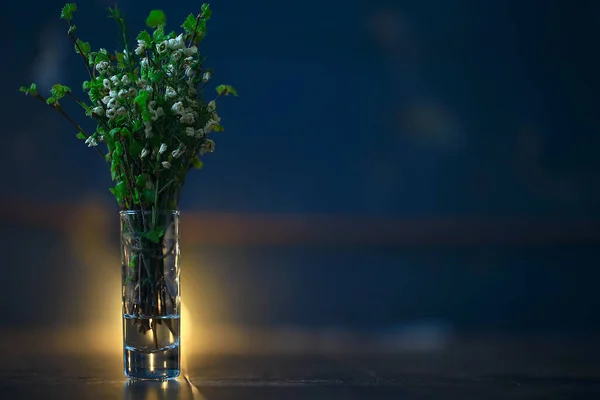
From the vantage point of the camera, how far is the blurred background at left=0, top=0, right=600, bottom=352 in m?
1.63

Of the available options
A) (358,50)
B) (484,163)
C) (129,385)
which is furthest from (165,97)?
(484,163)

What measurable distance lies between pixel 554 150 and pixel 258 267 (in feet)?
2.41

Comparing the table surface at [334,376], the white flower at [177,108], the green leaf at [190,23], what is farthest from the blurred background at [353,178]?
the white flower at [177,108]

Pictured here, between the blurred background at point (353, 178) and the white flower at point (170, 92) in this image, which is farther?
the blurred background at point (353, 178)

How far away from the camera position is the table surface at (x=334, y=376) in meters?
1.01

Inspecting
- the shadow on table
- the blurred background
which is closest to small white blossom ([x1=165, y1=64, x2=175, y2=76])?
the shadow on table

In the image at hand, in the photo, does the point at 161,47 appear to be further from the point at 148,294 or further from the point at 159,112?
the point at 148,294

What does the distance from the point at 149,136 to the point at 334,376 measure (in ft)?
1.49

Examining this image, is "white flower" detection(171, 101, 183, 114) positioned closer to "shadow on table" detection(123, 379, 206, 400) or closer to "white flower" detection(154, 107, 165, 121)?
"white flower" detection(154, 107, 165, 121)

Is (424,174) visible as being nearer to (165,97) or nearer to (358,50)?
(358,50)

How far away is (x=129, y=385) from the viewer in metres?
1.05

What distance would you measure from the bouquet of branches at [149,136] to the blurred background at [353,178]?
588 mm

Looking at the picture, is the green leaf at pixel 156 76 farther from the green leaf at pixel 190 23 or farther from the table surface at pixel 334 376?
the table surface at pixel 334 376

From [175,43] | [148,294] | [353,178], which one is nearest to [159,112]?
[175,43]
